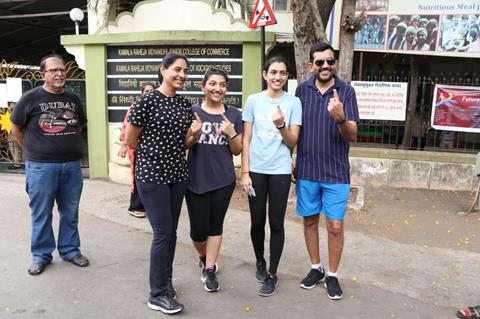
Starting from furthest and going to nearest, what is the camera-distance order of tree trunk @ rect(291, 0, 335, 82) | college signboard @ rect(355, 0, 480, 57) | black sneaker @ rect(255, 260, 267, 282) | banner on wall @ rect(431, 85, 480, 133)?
college signboard @ rect(355, 0, 480, 57) → banner on wall @ rect(431, 85, 480, 133) → tree trunk @ rect(291, 0, 335, 82) → black sneaker @ rect(255, 260, 267, 282)

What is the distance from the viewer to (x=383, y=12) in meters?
10.1

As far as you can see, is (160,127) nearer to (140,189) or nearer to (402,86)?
(140,189)

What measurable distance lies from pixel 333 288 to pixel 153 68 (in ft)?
15.9

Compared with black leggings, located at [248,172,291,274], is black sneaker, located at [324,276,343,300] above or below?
below

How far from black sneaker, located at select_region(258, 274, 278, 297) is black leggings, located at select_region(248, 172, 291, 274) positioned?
6cm

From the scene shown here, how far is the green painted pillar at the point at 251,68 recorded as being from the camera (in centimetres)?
683

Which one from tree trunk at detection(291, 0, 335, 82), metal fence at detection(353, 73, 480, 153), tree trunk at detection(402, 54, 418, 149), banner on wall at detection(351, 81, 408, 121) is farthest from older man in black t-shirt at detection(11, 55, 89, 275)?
tree trunk at detection(402, 54, 418, 149)

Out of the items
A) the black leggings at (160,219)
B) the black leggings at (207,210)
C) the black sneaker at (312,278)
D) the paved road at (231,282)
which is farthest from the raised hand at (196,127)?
the black sneaker at (312,278)

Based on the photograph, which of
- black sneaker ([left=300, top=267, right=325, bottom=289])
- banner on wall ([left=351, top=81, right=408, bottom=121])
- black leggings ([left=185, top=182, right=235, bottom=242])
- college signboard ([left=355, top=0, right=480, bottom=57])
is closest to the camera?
black leggings ([left=185, top=182, right=235, bottom=242])

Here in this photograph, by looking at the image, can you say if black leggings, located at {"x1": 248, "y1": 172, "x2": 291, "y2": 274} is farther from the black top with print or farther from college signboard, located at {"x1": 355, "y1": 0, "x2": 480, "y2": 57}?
college signboard, located at {"x1": 355, "y1": 0, "x2": 480, "y2": 57}

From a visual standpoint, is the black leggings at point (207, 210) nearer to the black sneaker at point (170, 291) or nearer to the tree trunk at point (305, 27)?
the black sneaker at point (170, 291)

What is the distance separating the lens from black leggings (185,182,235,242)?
3381 mm

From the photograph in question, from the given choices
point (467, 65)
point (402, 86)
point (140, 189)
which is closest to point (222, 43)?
point (402, 86)

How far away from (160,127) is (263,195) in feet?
3.14
